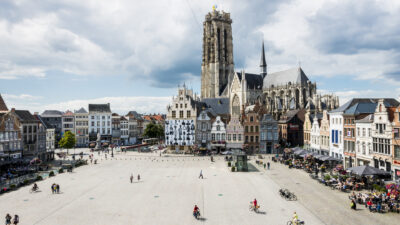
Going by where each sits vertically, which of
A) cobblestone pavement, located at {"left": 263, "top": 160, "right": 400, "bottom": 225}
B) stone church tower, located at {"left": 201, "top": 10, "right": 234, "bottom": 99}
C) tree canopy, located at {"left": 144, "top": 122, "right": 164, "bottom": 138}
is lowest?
cobblestone pavement, located at {"left": 263, "top": 160, "right": 400, "bottom": 225}

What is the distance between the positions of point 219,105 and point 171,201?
62488 mm

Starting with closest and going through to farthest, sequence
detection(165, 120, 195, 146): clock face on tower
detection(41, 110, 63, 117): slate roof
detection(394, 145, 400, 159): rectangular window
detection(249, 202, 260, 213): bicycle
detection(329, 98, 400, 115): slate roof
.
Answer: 1. detection(249, 202, 260, 213): bicycle
2. detection(394, 145, 400, 159): rectangular window
3. detection(329, 98, 400, 115): slate roof
4. detection(165, 120, 195, 146): clock face on tower
5. detection(41, 110, 63, 117): slate roof

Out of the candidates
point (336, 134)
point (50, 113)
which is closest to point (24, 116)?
point (50, 113)

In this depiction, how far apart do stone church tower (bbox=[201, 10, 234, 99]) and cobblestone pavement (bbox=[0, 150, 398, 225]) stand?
3314 inches

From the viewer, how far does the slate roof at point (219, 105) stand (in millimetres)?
87500

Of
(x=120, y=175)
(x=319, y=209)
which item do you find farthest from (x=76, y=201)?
(x=319, y=209)

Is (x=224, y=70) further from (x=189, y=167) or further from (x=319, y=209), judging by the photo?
(x=319, y=209)

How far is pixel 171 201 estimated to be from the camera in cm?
2833

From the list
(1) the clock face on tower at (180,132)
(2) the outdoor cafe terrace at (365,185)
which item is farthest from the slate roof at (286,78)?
(2) the outdoor cafe terrace at (365,185)

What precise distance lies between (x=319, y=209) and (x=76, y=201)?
22.0m

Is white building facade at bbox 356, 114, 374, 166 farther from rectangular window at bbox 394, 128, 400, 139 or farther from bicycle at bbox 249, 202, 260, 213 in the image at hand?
bicycle at bbox 249, 202, 260, 213

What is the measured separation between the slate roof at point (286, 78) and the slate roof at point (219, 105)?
94.1 ft

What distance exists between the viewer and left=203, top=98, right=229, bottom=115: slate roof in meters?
87.5

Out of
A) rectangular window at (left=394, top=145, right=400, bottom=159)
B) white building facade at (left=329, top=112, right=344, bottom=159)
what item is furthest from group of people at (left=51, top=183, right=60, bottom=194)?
white building facade at (left=329, top=112, right=344, bottom=159)
